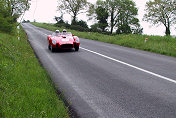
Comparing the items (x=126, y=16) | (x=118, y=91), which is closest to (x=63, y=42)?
(x=118, y=91)

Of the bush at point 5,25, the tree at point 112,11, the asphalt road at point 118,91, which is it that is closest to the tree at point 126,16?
the tree at point 112,11

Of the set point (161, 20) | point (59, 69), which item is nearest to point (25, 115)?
point (59, 69)

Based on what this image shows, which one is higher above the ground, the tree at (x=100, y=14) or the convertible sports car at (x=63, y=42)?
the tree at (x=100, y=14)

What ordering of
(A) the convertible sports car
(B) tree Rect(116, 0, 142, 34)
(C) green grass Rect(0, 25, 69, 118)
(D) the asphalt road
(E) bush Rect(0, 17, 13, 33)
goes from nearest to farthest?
(C) green grass Rect(0, 25, 69, 118), (D) the asphalt road, (A) the convertible sports car, (E) bush Rect(0, 17, 13, 33), (B) tree Rect(116, 0, 142, 34)

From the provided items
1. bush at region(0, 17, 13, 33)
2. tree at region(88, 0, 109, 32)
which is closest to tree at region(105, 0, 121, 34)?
tree at region(88, 0, 109, 32)

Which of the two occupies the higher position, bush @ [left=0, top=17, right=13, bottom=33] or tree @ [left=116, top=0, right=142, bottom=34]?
tree @ [left=116, top=0, right=142, bottom=34]

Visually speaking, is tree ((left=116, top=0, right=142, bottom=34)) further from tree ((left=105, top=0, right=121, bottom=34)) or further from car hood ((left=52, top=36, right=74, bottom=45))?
car hood ((left=52, top=36, right=74, bottom=45))

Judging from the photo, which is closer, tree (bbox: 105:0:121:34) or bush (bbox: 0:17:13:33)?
bush (bbox: 0:17:13:33)

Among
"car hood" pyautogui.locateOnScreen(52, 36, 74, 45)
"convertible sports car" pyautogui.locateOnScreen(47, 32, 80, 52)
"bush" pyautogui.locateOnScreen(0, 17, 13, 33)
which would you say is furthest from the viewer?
"bush" pyautogui.locateOnScreen(0, 17, 13, 33)

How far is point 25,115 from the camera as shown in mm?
2994

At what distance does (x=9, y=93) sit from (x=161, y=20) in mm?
43535

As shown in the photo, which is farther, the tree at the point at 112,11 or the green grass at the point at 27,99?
the tree at the point at 112,11

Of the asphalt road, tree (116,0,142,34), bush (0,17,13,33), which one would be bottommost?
the asphalt road

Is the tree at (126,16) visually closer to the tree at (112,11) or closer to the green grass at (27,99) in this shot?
the tree at (112,11)
